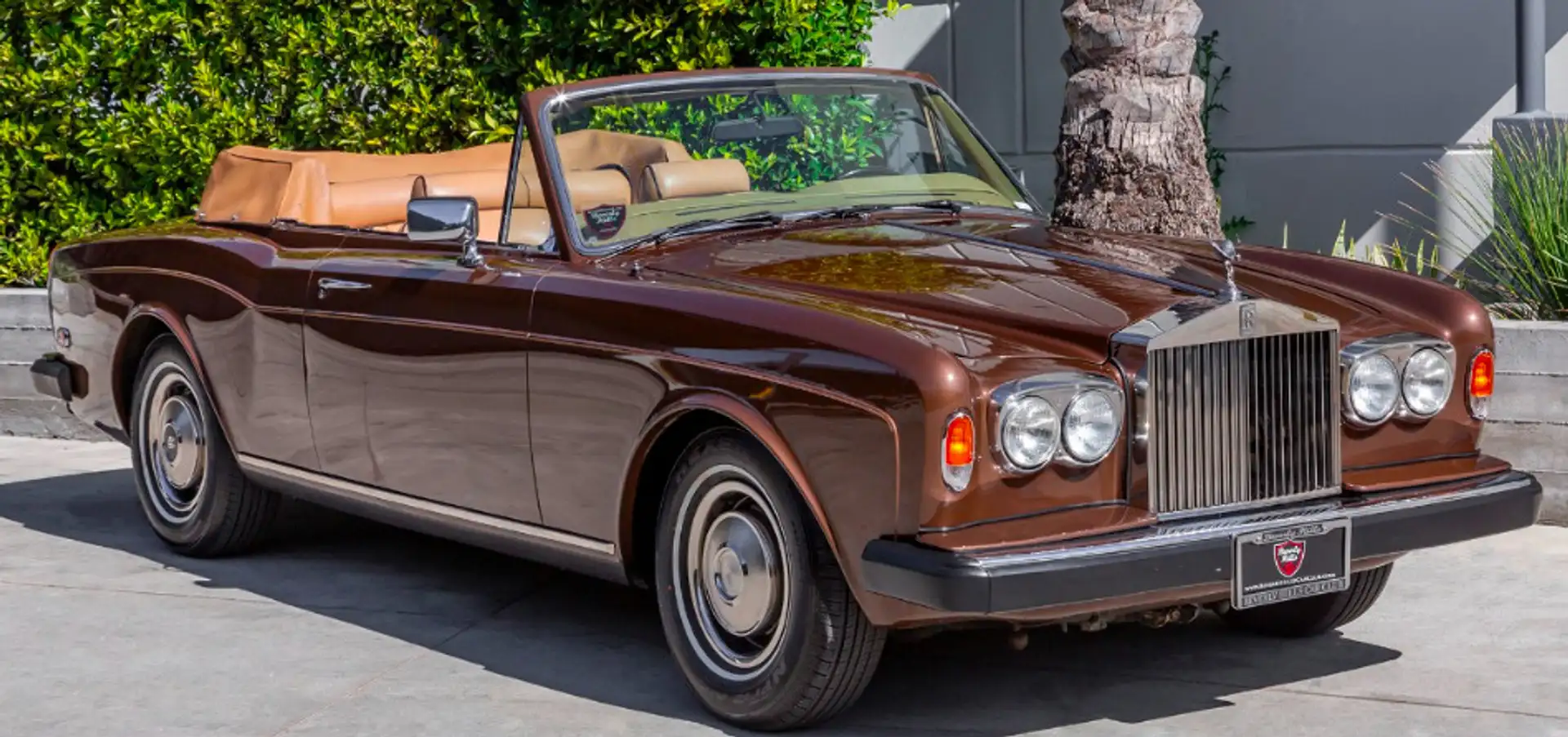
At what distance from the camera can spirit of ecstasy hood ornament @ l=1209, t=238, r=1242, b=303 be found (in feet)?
17.0

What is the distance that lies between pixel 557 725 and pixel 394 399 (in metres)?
1.33

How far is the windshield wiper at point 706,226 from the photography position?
5910 mm

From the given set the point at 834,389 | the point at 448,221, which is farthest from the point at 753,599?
the point at 448,221

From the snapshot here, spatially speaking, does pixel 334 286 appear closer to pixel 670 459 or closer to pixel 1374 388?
pixel 670 459

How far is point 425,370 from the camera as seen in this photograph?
6168 millimetres

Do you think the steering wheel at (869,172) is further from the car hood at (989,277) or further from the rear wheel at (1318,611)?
the rear wheel at (1318,611)

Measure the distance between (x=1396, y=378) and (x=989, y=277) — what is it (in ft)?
3.26

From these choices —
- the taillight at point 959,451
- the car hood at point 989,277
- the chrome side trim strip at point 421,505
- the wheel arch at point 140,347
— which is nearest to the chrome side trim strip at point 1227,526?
the taillight at point 959,451

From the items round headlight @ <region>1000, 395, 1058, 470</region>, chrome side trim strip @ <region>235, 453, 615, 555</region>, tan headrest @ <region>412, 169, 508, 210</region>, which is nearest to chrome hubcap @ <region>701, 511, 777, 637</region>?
chrome side trim strip @ <region>235, 453, 615, 555</region>

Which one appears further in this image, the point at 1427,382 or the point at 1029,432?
the point at 1427,382

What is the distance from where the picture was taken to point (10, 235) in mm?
11062

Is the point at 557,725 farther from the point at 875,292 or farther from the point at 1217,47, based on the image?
the point at 1217,47

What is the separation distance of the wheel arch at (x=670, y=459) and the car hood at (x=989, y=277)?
0.32 meters

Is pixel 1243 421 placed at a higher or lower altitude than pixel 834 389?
lower
